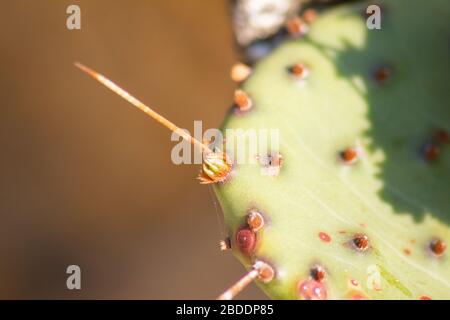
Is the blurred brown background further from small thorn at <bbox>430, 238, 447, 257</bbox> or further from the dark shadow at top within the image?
small thorn at <bbox>430, 238, 447, 257</bbox>

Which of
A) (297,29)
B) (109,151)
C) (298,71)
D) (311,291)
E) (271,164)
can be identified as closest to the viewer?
(311,291)

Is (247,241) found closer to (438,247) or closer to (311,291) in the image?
(311,291)

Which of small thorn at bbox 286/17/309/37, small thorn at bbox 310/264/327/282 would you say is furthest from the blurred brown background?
small thorn at bbox 310/264/327/282

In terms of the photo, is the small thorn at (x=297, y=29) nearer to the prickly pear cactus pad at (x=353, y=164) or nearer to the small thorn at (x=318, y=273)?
the prickly pear cactus pad at (x=353, y=164)

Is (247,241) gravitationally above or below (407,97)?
below

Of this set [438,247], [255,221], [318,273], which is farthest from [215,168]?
[438,247]
